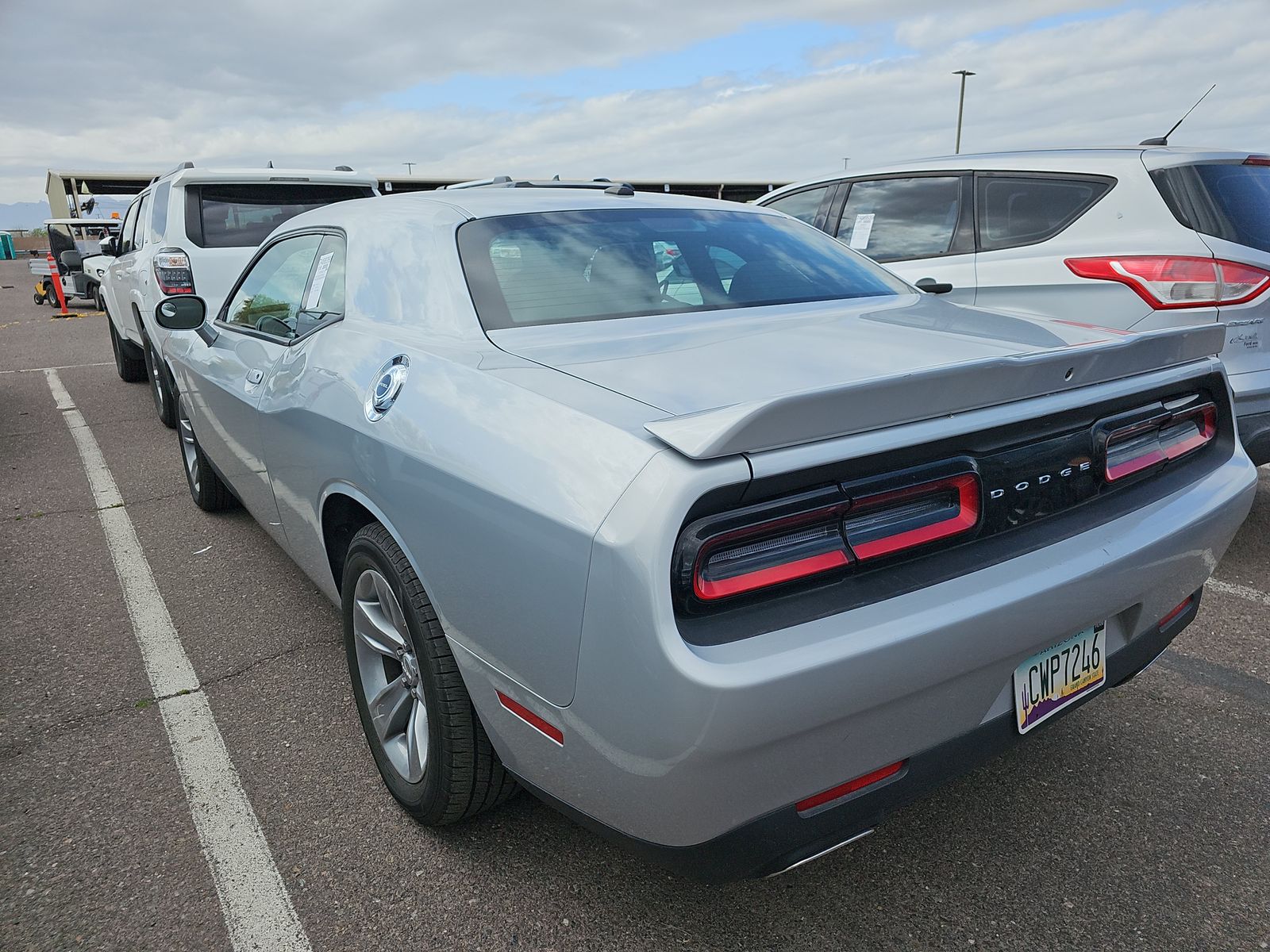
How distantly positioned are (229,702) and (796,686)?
7.24 feet

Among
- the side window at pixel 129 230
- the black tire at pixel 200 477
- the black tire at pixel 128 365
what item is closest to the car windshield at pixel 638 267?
the black tire at pixel 200 477

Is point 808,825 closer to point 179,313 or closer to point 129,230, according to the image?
point 179,313

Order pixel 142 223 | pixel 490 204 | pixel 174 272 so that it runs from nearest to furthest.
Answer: pixel 490 204 → pixel 174 272 → pixel 142 223

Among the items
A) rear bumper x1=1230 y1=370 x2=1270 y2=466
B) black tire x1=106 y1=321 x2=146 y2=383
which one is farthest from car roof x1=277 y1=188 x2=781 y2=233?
black tire x1=106 y1=321 x2=146 y2=383

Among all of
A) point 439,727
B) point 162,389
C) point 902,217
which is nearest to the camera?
point 439,727

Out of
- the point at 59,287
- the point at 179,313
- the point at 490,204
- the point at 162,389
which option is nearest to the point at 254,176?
the point at 162,389

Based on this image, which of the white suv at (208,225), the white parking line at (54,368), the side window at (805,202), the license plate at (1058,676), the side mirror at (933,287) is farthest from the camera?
the white parking line at (54,368)

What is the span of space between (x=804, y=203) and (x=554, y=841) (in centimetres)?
470

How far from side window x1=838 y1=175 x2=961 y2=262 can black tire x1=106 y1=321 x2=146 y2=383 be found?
676cm

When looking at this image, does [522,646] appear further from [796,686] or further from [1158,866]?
[1158,866]

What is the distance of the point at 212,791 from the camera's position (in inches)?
96.7

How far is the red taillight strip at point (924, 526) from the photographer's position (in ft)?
5.24

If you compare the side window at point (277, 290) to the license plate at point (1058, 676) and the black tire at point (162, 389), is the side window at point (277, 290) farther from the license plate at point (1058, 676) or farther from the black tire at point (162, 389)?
the black tire at point (162, 389)

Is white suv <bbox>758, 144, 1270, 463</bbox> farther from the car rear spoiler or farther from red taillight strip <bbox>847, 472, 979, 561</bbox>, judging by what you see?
red taillight strip <bbox>847, 472, 979, 561</bbox>
